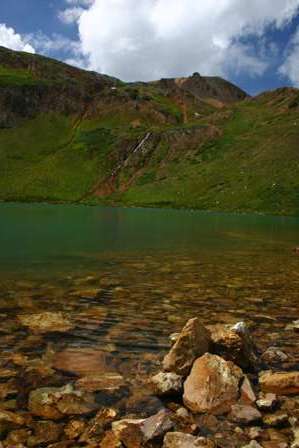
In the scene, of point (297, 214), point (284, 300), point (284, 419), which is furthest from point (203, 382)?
point (297, 214)

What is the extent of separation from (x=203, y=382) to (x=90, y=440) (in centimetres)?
267

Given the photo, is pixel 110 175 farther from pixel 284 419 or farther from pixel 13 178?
pixel 284 419

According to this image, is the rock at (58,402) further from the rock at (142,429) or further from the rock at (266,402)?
the rock at (266,402)

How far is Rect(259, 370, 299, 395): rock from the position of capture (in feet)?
31.8

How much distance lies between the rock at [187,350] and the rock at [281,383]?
149 centimetres

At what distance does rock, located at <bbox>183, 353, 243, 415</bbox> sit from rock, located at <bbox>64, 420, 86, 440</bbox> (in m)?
2.08

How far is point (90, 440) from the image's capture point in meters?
7.76

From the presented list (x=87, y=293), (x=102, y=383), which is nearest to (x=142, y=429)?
(x=102, y=383)

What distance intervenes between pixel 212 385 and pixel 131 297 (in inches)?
389

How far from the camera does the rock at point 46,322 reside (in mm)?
13883

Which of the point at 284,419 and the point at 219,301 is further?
the point at 219,301

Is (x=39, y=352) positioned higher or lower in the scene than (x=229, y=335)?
lower

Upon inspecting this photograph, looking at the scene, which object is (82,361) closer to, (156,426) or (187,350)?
(187,350)

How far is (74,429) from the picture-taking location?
812cm
